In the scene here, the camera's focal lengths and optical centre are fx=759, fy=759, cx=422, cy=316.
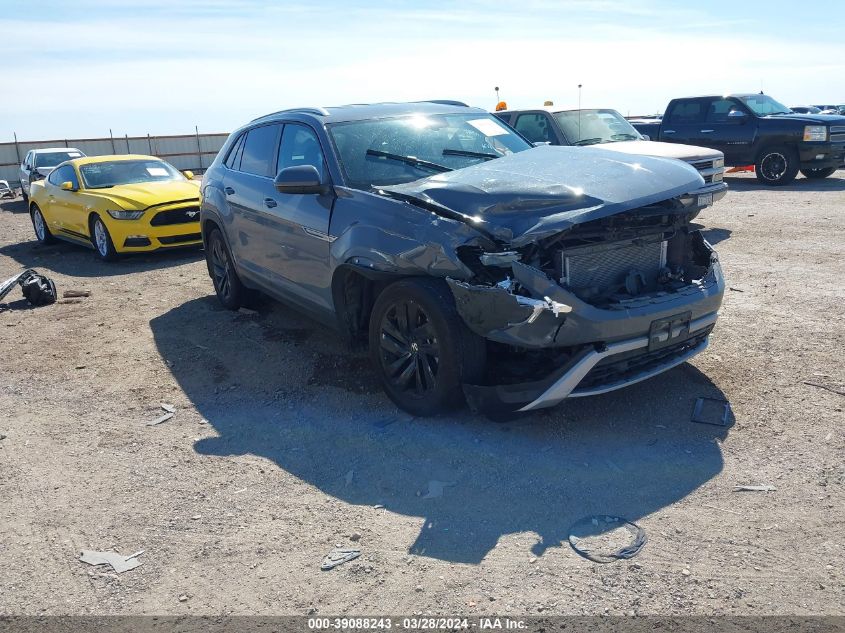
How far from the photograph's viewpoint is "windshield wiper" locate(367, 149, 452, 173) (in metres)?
5.40

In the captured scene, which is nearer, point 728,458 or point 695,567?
point 695,567

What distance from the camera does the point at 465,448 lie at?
438 centimetres

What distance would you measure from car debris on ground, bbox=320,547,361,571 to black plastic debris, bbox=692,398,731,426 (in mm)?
2287

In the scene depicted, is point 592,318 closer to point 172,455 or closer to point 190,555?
point 190,555

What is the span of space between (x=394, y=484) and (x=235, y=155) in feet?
13.7

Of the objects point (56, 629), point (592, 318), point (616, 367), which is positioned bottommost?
point (56, 629)

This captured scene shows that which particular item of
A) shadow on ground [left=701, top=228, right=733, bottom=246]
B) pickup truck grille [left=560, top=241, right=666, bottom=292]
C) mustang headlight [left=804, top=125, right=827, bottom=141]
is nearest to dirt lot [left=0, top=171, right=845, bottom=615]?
pickup truck grille [left=560, top=241, right=666, bottom=292]

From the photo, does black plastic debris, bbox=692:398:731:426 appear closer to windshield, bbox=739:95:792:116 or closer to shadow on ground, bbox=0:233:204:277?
shadow on ground, bbox=0:233:204:277

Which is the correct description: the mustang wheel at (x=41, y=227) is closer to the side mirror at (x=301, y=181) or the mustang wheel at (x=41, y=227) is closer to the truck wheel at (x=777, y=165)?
the side mirror at (x=301, y=181)

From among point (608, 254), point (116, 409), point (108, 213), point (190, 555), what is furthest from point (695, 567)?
point (108, 213)

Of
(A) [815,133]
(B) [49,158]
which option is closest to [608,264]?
(A) [815,133]

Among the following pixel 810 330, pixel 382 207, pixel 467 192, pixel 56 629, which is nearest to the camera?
pixel 56 629

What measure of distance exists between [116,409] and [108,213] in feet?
20.4

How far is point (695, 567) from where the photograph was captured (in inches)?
125
